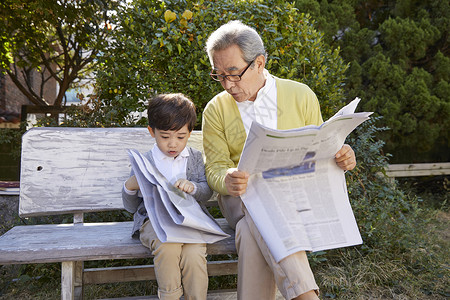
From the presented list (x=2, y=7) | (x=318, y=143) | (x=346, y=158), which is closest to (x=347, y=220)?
(x=346, y=158)

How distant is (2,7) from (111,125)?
14.1 feet

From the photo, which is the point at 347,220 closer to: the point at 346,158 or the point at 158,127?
the point at 346,158

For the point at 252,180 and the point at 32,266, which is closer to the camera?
the point at 252,180

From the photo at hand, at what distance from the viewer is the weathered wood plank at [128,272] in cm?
246

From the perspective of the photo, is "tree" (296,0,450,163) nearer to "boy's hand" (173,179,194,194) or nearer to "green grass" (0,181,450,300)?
"green grass" (0,181,450,300)

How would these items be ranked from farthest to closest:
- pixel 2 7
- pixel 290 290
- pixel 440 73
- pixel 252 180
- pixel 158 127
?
pixel 2 7
pixel 440 73
pixel 158 127
pixel 252 180
pixel 290 290

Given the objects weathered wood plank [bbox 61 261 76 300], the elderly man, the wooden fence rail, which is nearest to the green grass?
weathered wood plank [bbox 61 261 76 300]

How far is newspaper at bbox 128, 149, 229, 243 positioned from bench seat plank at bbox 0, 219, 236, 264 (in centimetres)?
12

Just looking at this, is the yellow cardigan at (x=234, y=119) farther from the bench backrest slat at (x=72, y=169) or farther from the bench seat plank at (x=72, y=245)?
the bench backrest slat at (x=72, y=169)

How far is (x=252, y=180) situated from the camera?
1813 millimetres

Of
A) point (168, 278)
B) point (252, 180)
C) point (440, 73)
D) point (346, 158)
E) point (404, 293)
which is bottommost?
point (404, 293)

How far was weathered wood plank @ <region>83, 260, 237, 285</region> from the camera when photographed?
246 cm

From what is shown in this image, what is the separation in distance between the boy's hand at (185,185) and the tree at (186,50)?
3.83 feet

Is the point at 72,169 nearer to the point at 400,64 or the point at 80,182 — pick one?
the point at 80,182
